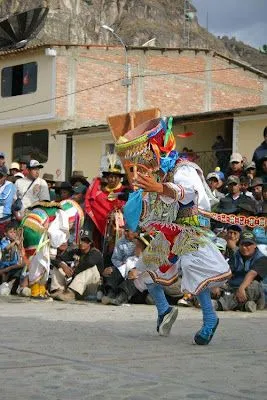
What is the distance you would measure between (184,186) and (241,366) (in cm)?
183

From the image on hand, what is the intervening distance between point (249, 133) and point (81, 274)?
42.6 ft

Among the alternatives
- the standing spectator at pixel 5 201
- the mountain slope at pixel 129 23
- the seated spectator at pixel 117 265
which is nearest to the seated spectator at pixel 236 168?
the seated spectator at pixel 117 265

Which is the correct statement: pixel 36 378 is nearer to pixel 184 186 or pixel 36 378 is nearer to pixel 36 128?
pixel 184 186

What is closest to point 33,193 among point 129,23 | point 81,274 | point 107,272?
point 81,274

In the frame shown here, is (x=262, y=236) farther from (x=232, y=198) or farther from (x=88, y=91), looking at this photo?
(x=88, y=91)

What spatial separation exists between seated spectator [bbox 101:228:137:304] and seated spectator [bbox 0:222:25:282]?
167 centimetres

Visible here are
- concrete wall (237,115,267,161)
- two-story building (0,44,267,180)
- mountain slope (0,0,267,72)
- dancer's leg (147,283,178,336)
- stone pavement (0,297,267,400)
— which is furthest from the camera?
mountain slope (0,0,267,72)

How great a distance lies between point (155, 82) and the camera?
36094mm

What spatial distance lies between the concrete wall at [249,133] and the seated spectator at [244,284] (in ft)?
43.4

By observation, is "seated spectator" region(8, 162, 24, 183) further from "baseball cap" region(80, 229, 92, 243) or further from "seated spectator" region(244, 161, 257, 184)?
"seated spectator" region(244, 161, 257, 184)

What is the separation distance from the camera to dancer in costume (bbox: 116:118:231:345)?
731 cm

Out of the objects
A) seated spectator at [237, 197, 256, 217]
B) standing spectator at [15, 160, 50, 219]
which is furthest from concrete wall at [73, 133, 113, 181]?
seated spectator at [237, 197, 256, 217]

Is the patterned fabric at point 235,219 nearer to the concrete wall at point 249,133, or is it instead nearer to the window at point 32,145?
the concrete wall at point 249,133

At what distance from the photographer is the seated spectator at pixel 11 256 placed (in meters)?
13.0
